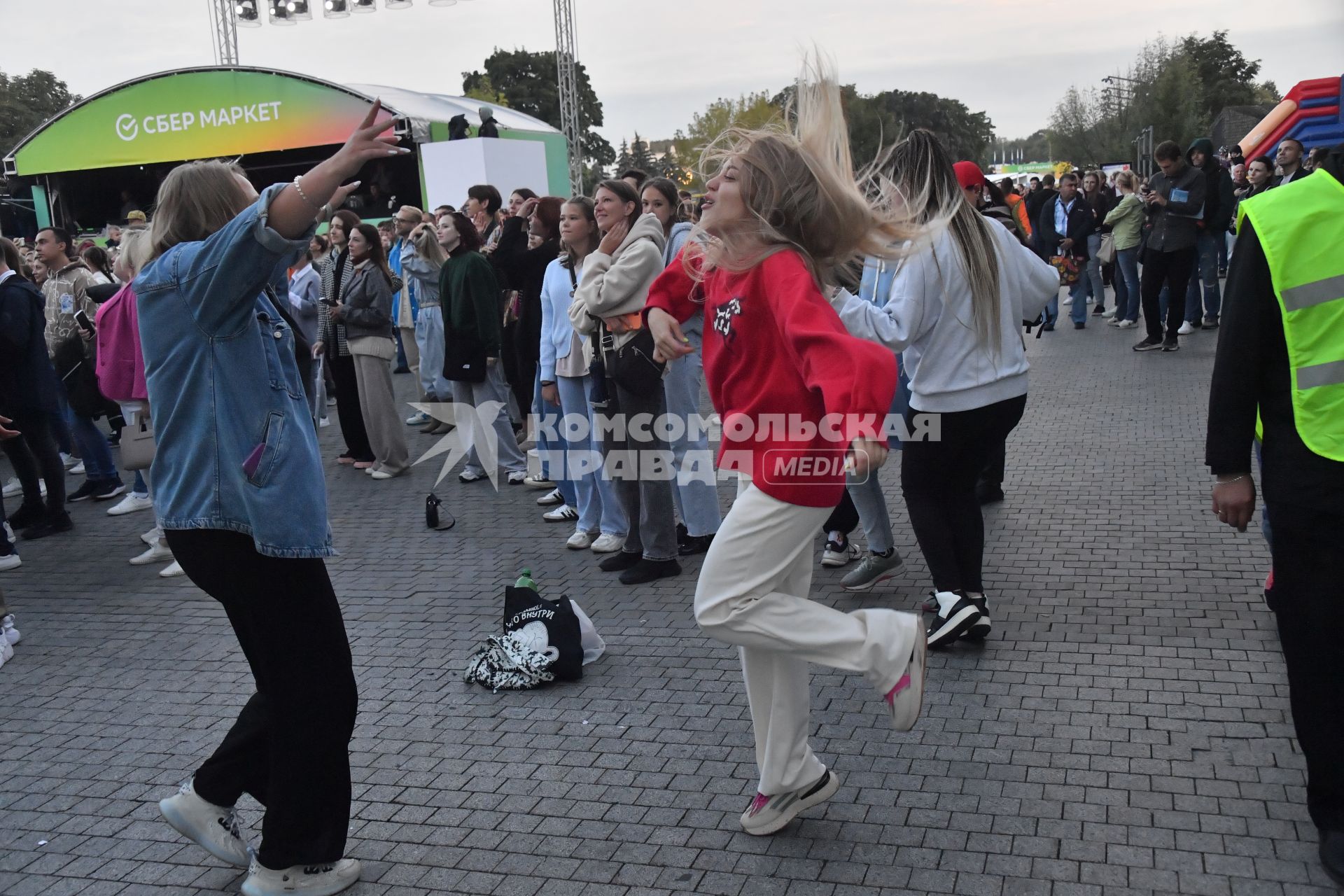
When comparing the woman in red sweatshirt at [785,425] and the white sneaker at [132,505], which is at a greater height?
the woman in red sweatshirt at [785,425]

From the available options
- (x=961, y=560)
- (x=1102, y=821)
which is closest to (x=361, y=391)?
(x=961, y=560)

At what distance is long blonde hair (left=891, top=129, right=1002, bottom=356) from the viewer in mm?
4570

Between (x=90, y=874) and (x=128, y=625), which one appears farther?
(x=128, y=625)

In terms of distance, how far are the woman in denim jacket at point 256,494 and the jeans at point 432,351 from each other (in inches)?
261

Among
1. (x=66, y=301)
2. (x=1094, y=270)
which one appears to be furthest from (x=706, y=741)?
(x=1094, y=270)

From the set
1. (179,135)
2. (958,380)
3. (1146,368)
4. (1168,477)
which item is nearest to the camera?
(958,380)

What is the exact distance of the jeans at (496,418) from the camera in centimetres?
891

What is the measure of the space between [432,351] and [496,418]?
1.51m

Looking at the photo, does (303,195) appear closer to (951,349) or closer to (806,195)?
(806,195)

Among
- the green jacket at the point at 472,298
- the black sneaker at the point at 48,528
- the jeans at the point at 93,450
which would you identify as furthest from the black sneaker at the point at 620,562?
the jeans at the point at 93,450

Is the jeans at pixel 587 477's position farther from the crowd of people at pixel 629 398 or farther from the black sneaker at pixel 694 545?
the black sneaker at pixel 694 545

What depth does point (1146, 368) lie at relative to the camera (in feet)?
38.5

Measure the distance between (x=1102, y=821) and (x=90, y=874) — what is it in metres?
2.93

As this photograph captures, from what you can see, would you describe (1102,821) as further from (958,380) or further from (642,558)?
(642,558)
